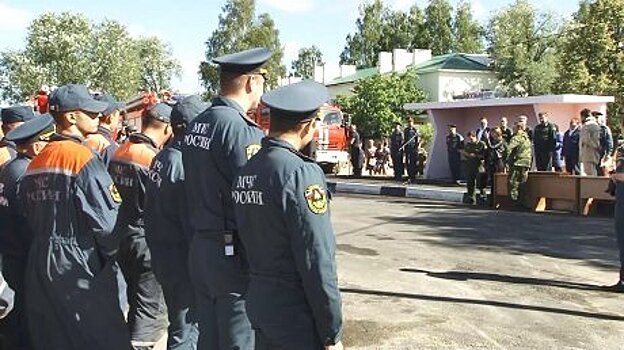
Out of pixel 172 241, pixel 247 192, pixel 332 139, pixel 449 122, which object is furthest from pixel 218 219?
pixel 332 139

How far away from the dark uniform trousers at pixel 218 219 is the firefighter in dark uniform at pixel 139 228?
1673mm

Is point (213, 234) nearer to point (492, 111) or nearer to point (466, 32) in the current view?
point (492, 111)

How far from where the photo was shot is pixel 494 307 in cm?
736

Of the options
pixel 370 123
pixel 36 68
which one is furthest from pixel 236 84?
pixel 36 68

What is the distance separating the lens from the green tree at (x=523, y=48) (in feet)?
198

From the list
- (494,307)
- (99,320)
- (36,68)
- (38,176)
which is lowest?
(494,307)

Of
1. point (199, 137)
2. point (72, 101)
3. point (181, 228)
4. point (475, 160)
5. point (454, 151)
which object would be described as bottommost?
point (181, 228)

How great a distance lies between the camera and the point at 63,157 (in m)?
4.37

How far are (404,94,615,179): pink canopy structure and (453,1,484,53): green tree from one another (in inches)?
2174

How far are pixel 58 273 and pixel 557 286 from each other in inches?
224

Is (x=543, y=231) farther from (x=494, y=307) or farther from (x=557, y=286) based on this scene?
(x=494, y=307)

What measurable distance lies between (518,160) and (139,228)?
10.8 meters

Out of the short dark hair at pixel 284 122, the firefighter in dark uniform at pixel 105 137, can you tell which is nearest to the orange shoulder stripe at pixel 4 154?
the firefighter in dark uniform at pixel 105 137

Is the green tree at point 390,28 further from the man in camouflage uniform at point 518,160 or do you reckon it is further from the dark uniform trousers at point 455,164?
the man in camouflage uniform at point 518,160
